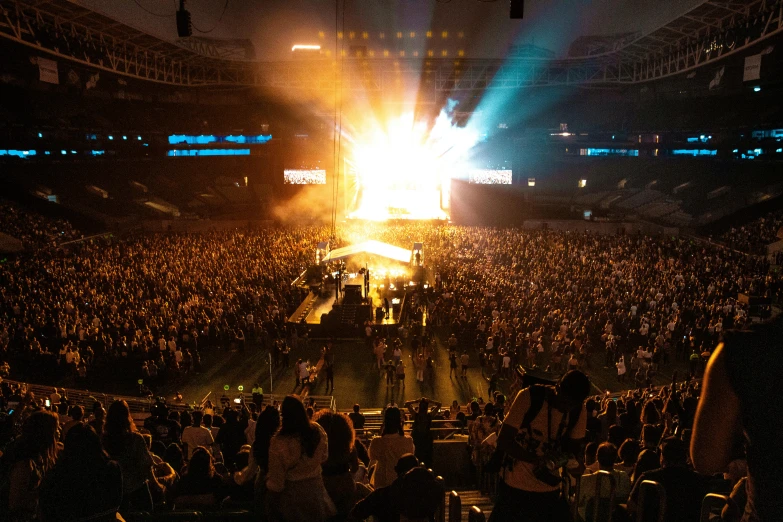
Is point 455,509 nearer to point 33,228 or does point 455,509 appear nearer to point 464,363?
point 464,363

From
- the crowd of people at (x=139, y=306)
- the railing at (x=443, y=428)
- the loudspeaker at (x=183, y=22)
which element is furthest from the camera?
the crowd of people at (x=139, y=306)

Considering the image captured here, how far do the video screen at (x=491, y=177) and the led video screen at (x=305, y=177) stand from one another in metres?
11.1

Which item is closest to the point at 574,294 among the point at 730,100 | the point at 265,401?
the point at 265,401

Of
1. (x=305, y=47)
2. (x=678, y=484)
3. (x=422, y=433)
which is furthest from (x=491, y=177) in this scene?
(x=678, y=484)

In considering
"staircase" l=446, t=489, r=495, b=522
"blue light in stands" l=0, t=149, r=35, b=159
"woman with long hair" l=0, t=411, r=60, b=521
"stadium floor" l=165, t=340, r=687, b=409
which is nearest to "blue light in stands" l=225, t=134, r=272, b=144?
"blue light in stands" l=0, t=149, r=35, b=159

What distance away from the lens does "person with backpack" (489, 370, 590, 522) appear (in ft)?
9.84

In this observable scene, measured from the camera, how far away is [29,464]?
3375 mm

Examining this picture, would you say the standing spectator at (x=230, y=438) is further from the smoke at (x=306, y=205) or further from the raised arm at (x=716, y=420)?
the smoke at (x=306, y=205)

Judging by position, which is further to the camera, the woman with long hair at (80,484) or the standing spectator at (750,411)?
the woman with long hair at (80,484)

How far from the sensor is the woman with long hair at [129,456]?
374 cm

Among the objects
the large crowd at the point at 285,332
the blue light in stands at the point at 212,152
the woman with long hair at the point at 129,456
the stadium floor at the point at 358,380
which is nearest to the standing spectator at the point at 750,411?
the large crowd at the point at 285,332

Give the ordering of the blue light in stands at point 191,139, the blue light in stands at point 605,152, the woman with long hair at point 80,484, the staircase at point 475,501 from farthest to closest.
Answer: the blue light in stands at point 191,139, the blue light in stands at point 605,152, the staircase at point 475,501, the woman with long hair at point 80,484

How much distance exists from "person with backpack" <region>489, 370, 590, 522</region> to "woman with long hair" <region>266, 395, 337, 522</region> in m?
1.01

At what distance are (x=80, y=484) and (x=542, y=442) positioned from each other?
2288mm
